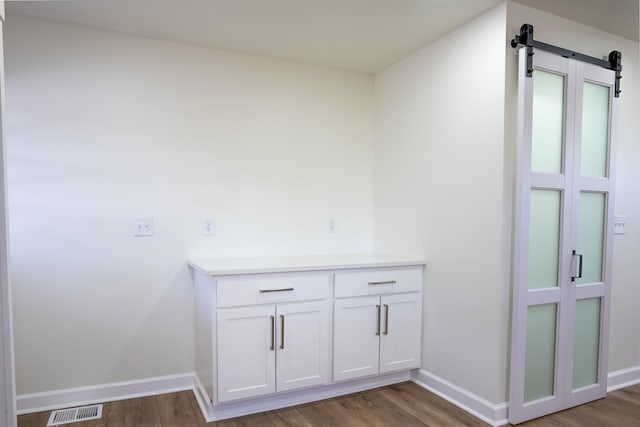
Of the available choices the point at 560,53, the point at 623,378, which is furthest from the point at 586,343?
the point at 560,53

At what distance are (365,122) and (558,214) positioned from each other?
1.66 meters

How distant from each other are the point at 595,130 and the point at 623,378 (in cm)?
183

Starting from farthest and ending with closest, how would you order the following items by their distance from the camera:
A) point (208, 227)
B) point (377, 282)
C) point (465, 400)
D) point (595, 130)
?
1. point (208, 227)
2. point (377, 282)
3. point (595, 130)
4. point (465, 400)

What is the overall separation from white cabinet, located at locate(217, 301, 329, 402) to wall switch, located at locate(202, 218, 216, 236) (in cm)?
74

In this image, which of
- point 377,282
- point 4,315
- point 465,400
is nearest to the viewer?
point 4,315

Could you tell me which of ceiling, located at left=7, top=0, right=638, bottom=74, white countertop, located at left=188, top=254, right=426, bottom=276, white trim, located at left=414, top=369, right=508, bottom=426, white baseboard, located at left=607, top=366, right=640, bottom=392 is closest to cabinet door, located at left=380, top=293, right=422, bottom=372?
white trim, located at left=414, top=369, right=508, bottom=426

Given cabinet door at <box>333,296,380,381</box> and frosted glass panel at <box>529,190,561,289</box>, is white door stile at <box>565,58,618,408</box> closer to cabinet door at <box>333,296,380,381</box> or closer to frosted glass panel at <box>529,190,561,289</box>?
frosted glass panel at <box>529,190,561,289</box>

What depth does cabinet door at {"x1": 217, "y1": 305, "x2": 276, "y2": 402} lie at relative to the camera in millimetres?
2332

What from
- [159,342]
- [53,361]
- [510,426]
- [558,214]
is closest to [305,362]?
[159,342]

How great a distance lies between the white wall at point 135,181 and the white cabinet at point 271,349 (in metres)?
0.63

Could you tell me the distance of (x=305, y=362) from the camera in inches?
100

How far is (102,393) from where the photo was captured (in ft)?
8.50

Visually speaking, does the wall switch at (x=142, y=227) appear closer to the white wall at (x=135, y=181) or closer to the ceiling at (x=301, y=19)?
the white wall at (x=135, y=181)

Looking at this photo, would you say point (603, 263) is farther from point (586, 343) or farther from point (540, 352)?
point (540, 352)
